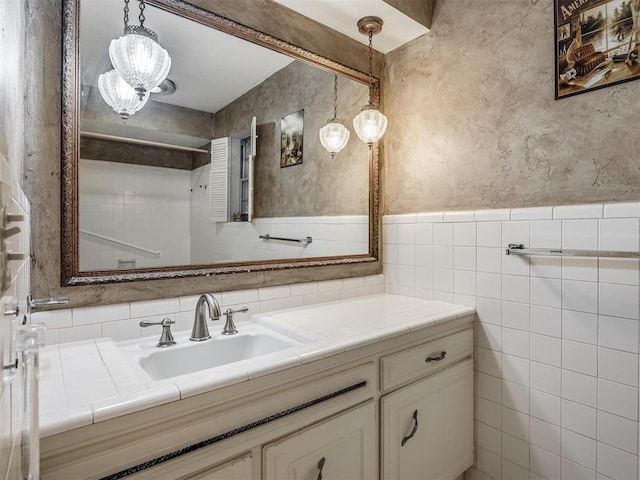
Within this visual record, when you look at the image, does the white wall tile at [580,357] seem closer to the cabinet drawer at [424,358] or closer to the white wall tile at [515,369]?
the white wall tile at [515,369]

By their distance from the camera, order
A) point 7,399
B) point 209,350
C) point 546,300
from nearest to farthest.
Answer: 1. point 7,399
2. point 209,350
3. point 546,300

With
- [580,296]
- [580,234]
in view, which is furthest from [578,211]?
[580,296]

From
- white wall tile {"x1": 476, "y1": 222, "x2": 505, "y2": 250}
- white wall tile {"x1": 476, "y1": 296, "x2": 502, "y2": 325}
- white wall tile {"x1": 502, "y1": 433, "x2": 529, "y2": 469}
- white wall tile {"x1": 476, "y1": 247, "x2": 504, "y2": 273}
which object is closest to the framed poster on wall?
white wall tile {"x1": 476, "y1": 222, "x2": 505, "y2": 250}

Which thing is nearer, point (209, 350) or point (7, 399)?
point (7, 399)

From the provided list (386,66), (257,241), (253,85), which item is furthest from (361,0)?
(257,241)

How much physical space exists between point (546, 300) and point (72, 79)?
6.27ft

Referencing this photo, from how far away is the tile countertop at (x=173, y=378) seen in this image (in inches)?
29.3

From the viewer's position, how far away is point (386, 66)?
6.84 ft

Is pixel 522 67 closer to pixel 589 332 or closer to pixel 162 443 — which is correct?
pixel 589 332

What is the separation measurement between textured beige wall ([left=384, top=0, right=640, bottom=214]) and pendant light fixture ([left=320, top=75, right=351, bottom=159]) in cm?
29

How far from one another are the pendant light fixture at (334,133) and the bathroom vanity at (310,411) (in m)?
0.85

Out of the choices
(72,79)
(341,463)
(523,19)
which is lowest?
(341,463)

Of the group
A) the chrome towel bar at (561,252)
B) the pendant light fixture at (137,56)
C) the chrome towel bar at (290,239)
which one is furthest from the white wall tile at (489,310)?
the pendant light fixture at (137,56)

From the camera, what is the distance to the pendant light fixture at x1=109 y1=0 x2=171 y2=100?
1.16m
